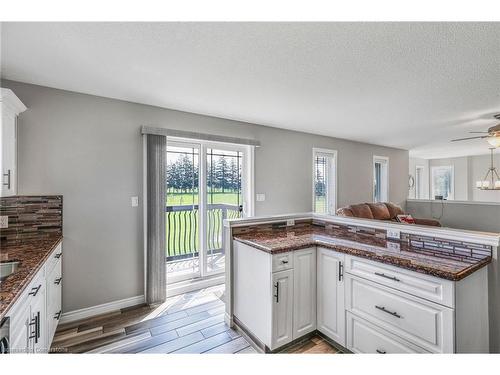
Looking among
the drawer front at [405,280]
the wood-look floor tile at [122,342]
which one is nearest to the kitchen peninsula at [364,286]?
the drawer front at [405,280]

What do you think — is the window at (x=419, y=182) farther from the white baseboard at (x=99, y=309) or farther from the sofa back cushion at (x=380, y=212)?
the white baseboard at (x=99, y=309)

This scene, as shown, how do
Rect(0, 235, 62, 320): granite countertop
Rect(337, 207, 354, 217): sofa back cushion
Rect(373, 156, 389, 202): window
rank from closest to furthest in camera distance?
1. Rect(0, 235, 62, 320): granite countertop
2. Rect(337, 207, 354, 217): sofa back cushion
3. Rect(373, 156, 389, 202): window

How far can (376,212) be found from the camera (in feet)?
14.9

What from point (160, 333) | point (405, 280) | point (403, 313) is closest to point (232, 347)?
point (160, 333)

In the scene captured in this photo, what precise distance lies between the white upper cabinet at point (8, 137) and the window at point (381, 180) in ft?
21.7

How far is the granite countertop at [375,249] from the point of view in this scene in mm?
1409

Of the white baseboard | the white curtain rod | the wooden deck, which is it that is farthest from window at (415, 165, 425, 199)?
the white baseboard

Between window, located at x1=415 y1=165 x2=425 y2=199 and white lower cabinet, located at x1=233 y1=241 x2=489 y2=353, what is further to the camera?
window, located at x1=415 y1=165 x2=425 y2=199

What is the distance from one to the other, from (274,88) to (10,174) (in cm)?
245

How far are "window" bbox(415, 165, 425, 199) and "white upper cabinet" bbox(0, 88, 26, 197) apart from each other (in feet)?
32.9

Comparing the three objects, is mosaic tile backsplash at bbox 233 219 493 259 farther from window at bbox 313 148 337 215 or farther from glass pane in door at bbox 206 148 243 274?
window at bbox 313 148 337 215

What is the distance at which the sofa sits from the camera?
4116 mm

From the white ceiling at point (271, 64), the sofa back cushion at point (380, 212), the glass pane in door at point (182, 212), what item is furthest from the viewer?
the sofa back cushion at point (380, 212)
